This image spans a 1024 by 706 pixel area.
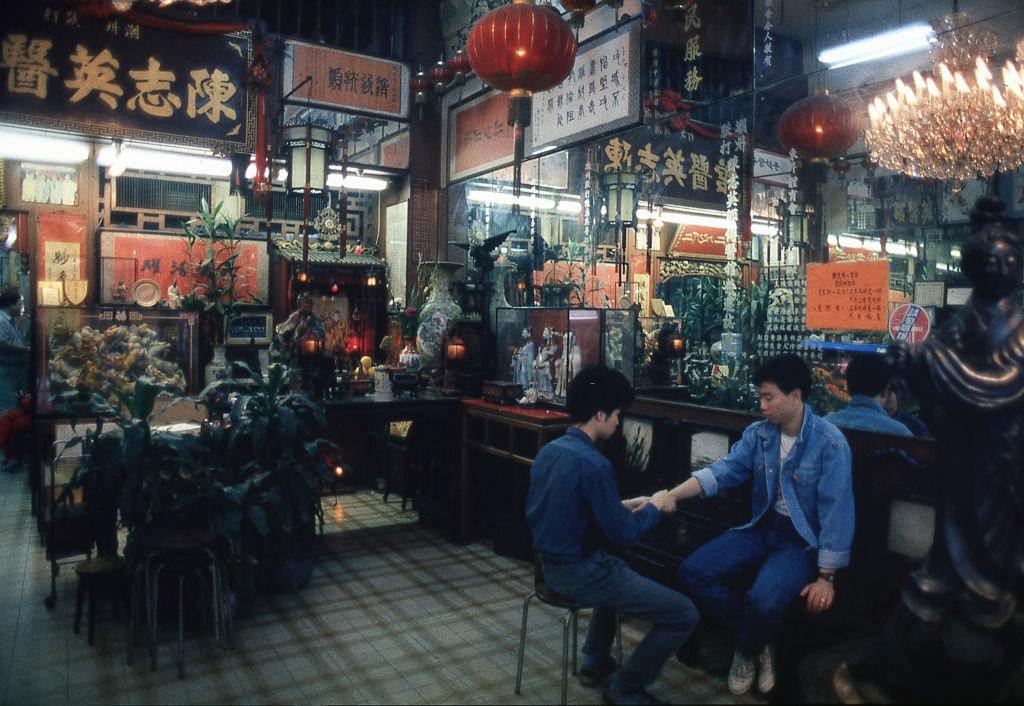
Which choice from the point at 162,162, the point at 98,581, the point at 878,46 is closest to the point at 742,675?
the point at 98,581

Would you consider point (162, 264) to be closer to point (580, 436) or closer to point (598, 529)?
point (580, 436)

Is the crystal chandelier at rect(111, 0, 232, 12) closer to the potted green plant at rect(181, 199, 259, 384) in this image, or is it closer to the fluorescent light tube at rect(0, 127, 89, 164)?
the fluorescent light tube at rect(0, 127, 89, 164)

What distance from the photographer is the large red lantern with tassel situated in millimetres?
4445

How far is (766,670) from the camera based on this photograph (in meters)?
3.53

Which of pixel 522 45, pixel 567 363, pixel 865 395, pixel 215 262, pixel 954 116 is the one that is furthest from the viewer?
pixel 215 262

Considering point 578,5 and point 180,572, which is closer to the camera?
point 180,572

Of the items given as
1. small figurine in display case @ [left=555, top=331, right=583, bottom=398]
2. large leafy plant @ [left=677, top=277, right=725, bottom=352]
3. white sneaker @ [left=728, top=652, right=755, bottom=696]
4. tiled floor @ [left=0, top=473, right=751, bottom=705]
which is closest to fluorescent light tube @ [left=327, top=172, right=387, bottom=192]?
small figurine in display case @ [left=555, top=331, right=583, bottom=398]

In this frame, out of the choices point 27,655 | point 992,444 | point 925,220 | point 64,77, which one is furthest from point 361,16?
point 992,444

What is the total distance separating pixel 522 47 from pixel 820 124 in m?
2.51

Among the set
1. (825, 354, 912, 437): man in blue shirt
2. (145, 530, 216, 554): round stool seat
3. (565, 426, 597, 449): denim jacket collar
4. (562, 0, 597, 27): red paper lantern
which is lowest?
(145, 530, 216, 554): round stool seat

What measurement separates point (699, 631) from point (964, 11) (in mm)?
4593

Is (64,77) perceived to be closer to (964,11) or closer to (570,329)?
(570,329)

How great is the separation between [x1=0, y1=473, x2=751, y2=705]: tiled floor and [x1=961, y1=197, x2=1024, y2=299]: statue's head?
7.50ft

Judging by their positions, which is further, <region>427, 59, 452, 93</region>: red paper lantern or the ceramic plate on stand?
the ceramic plate on stand
